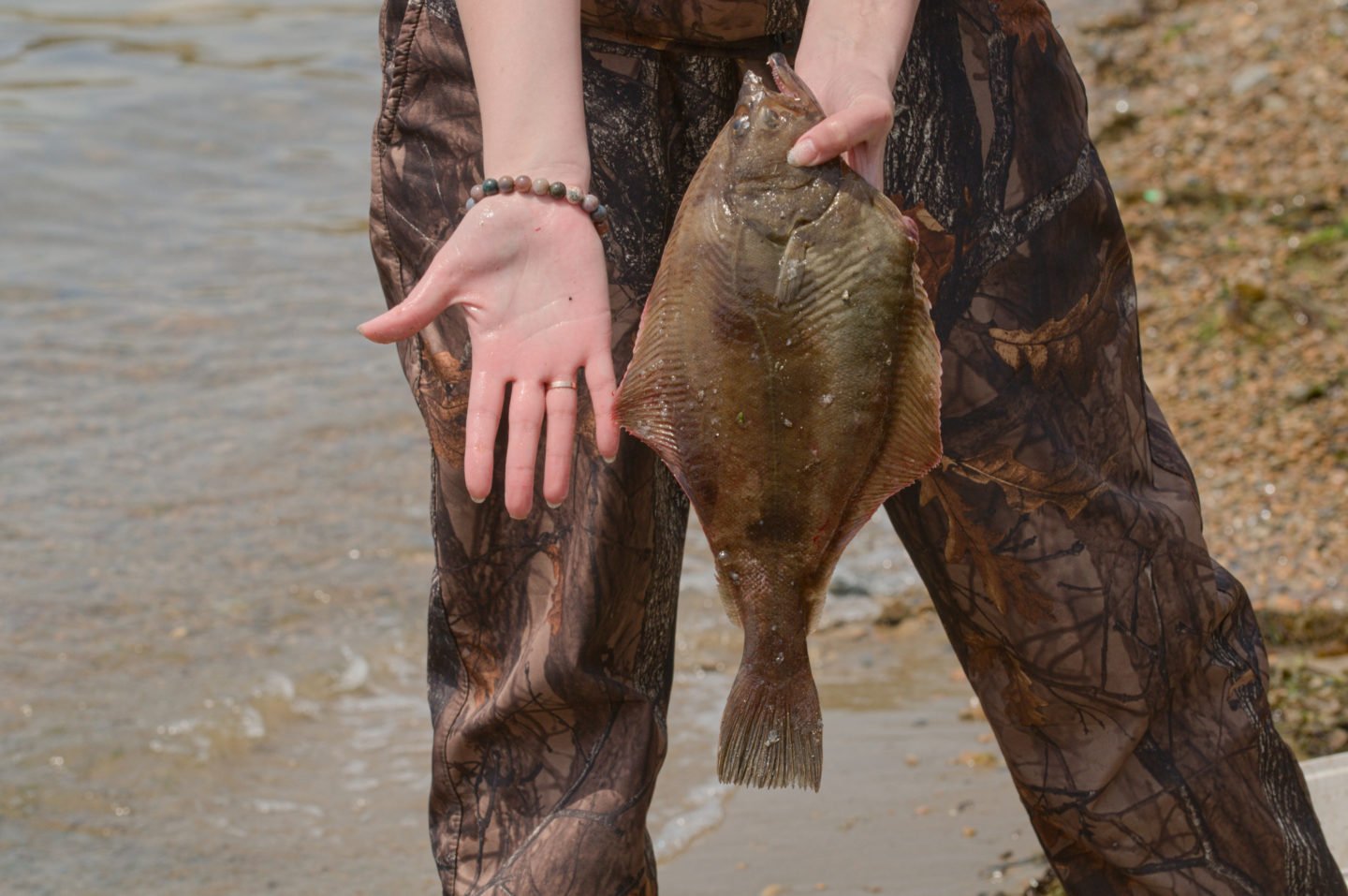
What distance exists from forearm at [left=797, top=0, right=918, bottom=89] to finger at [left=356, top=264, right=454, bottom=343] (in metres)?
0.57

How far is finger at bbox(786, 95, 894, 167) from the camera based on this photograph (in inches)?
82.4

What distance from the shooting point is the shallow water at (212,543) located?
181 inches

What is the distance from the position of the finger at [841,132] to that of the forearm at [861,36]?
0.09 m

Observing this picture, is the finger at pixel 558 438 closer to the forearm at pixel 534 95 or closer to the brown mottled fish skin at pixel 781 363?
the brown mottled fish skin at pixel 781 363

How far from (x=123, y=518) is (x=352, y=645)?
1.39 metres

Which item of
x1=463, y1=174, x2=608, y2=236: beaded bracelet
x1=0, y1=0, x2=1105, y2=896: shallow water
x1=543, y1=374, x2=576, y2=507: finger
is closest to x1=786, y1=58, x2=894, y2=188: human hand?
x1=463, y1=174, x2=608, y2=236: beaded bracelet

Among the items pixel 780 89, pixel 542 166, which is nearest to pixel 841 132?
pixel 780 89

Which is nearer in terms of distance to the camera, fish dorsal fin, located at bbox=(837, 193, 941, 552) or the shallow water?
fish dorsal fin, located at bbox=(837, 193, 941, 552)

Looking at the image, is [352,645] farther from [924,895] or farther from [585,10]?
[585,10]

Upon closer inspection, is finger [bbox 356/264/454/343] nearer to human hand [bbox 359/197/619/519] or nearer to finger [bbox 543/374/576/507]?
human hand [bbox 359/197/619/519]

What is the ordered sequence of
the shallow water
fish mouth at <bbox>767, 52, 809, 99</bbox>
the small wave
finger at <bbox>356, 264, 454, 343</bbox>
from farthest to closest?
the shallow water → the small wave → fish mouth at <bbox>767, 52, 809, 99</bbox> → finger at <bbox>356, 264, 454, 343</bbox>

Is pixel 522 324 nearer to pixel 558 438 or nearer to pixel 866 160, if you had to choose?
pixel 558 438

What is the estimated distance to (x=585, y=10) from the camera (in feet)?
7.76

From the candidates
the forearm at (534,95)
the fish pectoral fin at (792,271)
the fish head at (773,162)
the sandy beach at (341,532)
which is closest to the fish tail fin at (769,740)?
the fish pectoral fin at (792,271)
